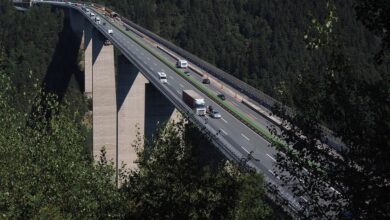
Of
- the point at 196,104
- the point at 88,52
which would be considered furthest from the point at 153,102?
the point at 88,52

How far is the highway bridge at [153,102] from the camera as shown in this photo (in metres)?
40.9

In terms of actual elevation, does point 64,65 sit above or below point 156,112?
below

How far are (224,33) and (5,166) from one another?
157 metres

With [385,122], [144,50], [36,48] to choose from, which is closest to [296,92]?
[385,122]

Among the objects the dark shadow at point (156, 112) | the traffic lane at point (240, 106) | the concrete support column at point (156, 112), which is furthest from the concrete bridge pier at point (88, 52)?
the concrete support column at point (156, 112)

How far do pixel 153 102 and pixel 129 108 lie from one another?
7952 mm

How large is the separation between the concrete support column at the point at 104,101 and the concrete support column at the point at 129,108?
7.48 ft

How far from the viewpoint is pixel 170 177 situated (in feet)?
49.5

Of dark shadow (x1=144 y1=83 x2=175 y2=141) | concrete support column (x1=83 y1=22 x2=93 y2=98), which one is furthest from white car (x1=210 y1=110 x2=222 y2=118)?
concrete support column (x1=83 y1=22 x2=93 y2=98)

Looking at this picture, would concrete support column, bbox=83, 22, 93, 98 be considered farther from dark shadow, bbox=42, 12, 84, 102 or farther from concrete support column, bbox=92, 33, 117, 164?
dark shadow, bbox=42, 12, 84, 102

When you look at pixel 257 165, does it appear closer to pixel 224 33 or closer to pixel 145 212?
pixel 145 212

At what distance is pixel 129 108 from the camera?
68.2 m

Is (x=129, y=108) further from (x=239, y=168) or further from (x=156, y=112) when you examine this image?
(x=239, y=168)

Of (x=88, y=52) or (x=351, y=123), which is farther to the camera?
(x=88, y=52)
